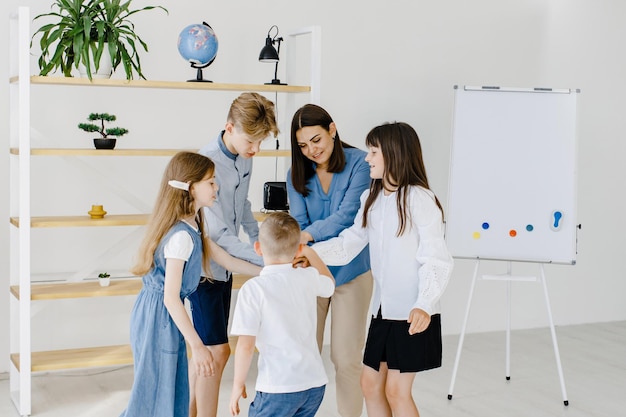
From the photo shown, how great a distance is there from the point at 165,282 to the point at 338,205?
82 centimetres

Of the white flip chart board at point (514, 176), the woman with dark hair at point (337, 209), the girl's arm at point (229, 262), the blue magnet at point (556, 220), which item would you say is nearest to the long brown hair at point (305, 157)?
the woman with dark hair at point (337, 209)

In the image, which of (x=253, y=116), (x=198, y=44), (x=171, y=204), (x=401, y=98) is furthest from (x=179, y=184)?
(x=401, y=98)

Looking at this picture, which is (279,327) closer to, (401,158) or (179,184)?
(179,184)

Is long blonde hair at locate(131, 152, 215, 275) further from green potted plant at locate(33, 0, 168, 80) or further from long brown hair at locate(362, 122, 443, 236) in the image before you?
green potted plant at locate(33, 0, 168, 80)

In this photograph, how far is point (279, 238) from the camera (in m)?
2.46

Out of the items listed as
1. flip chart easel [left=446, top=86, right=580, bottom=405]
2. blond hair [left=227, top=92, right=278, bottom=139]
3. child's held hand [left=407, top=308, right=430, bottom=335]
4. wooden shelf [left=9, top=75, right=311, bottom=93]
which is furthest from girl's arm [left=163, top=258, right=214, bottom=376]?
flip chart easel [left=446, top=86, right=580, bottom=405]

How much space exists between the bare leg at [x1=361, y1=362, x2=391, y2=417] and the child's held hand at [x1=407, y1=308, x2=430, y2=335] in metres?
0.25

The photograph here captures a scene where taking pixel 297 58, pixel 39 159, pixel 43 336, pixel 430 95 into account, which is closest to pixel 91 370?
pixel 43 336

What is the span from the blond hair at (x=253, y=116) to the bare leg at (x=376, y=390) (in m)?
0.92

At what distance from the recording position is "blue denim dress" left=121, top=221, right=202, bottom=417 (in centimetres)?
270

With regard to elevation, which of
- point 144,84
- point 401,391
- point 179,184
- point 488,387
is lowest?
point 488,387

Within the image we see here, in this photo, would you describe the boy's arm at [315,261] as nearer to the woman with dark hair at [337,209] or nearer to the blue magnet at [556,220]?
the woman with dark hair at [337,209]

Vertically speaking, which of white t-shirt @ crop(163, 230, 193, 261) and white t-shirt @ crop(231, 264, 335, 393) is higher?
white t-shirt @ crop(163, 230, 193, 261)

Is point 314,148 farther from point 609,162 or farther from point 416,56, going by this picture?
point 609,162
